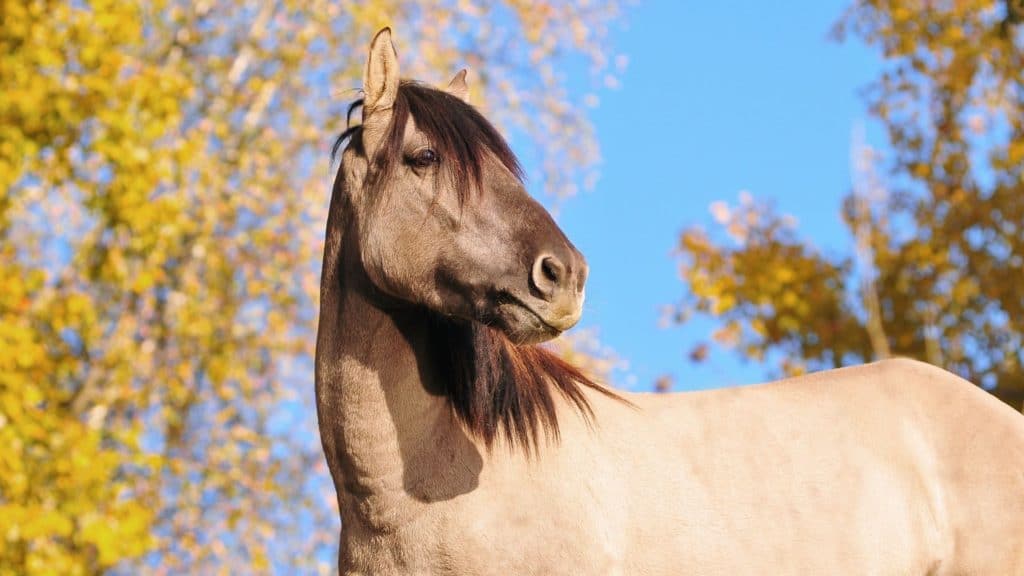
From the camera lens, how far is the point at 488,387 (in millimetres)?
4555

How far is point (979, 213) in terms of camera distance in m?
17.8

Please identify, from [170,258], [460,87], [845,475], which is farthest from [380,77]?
[170,258]

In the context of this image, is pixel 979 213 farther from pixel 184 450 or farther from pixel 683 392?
pixel 683 392

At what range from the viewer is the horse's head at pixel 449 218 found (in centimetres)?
408

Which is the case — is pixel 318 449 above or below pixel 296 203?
below

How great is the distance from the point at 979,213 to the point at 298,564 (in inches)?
395

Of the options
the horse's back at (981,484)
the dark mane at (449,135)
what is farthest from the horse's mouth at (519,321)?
the horse's back at (981,484)

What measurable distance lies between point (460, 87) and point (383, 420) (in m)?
1.49

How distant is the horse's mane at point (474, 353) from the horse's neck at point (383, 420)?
0.07 m

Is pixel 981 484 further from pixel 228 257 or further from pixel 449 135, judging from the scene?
pixel 228 257

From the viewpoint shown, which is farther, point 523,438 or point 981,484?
point 981,484

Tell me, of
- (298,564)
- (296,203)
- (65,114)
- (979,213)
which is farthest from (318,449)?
(979,213)

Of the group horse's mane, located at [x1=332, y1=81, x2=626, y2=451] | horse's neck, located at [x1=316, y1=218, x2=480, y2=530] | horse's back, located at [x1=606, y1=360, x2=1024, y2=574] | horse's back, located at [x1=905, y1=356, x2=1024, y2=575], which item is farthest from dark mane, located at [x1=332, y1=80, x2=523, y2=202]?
horse's back, located at [x1=905, y1=356, x2=1024, y2=575]

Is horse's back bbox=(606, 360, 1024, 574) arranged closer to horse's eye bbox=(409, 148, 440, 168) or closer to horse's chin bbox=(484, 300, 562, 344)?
horse's chin bbox=(484, 300, 562, 344)
